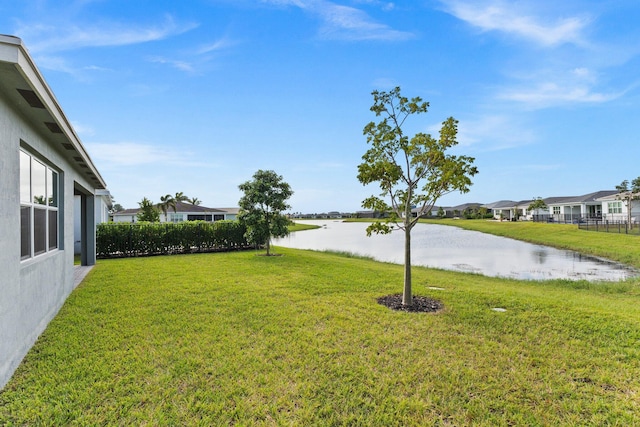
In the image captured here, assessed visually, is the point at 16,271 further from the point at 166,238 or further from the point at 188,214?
the point at 188,214

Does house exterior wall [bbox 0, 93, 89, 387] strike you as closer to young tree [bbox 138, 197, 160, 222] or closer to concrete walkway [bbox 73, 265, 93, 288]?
concrete walkway [bbox 73, 265, 93, 288]

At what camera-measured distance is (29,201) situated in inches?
169

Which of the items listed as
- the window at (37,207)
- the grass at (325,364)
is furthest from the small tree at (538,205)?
the window at (37,207)

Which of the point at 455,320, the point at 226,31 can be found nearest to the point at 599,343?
the point at 455,320

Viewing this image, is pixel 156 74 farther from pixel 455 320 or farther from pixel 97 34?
pixel 455 320

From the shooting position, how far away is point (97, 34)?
27.6 ft

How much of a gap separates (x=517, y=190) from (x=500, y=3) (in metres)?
54.3

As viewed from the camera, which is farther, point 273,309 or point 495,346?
point 273,309

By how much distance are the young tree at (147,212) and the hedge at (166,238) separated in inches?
722

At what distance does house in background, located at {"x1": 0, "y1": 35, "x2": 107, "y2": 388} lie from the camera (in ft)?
10.2

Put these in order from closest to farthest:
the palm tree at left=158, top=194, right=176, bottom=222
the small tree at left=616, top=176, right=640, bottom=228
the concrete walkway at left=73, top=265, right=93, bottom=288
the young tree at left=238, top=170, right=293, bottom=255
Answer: the concrete walkway at left=73, top=265, right=93, bottom=288 → the young tree at left=238, top=170, right=293, bottom=255 → the small tree at left=616, top=176, right=640, bottom=228 → the palm tree at left=158, top=194, right=176, bottom=222

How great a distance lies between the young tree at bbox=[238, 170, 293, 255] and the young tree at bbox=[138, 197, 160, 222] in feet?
69.5

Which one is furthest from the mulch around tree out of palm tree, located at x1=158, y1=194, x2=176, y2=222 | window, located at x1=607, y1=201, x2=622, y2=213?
window, located at x1=607, y1=201, x2=622, y2=213

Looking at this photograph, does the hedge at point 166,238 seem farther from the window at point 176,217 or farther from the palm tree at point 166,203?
the palm tree at point 166,203
